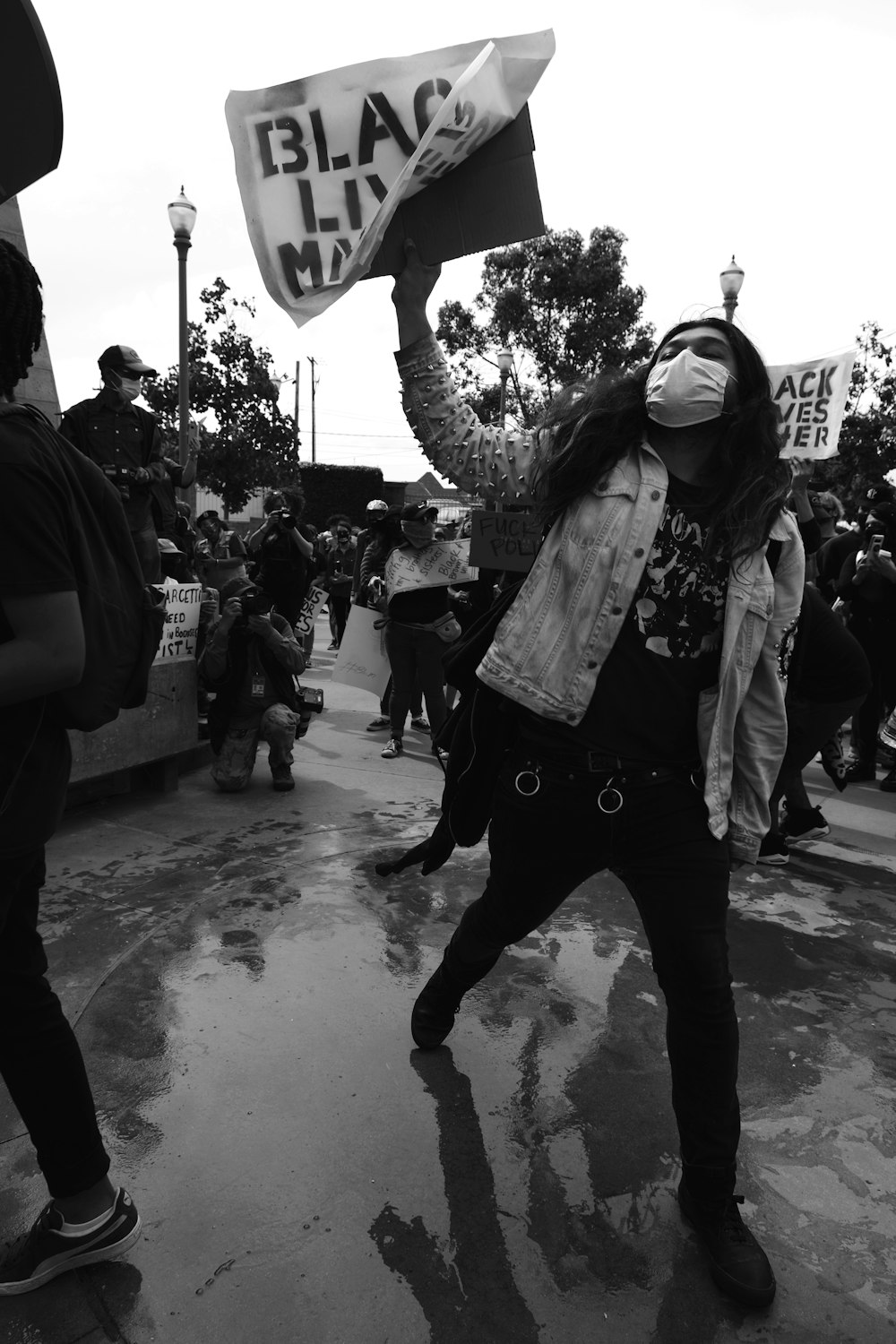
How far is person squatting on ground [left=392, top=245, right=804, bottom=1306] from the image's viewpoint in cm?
199

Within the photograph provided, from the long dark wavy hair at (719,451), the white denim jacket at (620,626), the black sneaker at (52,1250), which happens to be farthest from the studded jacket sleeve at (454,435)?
the black sneaker at (52,1250)

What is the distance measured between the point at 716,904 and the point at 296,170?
2041 mm

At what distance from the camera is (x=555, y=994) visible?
10.4ft

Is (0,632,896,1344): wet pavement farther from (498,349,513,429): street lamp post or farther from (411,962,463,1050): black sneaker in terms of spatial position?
(498,349,513,429): street lamp post

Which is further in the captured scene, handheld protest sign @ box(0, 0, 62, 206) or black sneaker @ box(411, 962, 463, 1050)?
black sneaker @ box(411, 962, 463, 1050)

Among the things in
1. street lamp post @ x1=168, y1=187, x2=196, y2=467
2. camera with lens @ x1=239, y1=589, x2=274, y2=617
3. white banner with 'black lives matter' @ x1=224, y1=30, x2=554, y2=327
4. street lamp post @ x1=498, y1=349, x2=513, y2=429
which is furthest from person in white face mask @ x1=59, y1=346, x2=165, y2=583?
street lamp post @ x1=498, y1=349, x2=513, y2=429

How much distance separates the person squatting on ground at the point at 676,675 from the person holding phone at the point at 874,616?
4.96 metres

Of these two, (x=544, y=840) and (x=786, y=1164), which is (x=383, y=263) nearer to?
(x=544, y=840)

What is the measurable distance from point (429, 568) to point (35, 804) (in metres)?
5.40

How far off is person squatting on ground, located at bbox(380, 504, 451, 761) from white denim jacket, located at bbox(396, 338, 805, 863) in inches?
187

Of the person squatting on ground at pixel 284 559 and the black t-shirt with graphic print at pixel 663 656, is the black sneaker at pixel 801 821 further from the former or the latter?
the person squatting on ground at pixel 284 559

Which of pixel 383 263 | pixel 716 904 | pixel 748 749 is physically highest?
pixel 383 263

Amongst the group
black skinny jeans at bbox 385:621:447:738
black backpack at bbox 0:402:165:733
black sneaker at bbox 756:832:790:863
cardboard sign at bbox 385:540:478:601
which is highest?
black backpack at bbox 0:402:165:733

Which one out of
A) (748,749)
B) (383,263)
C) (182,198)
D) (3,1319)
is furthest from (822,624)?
(182,198)
